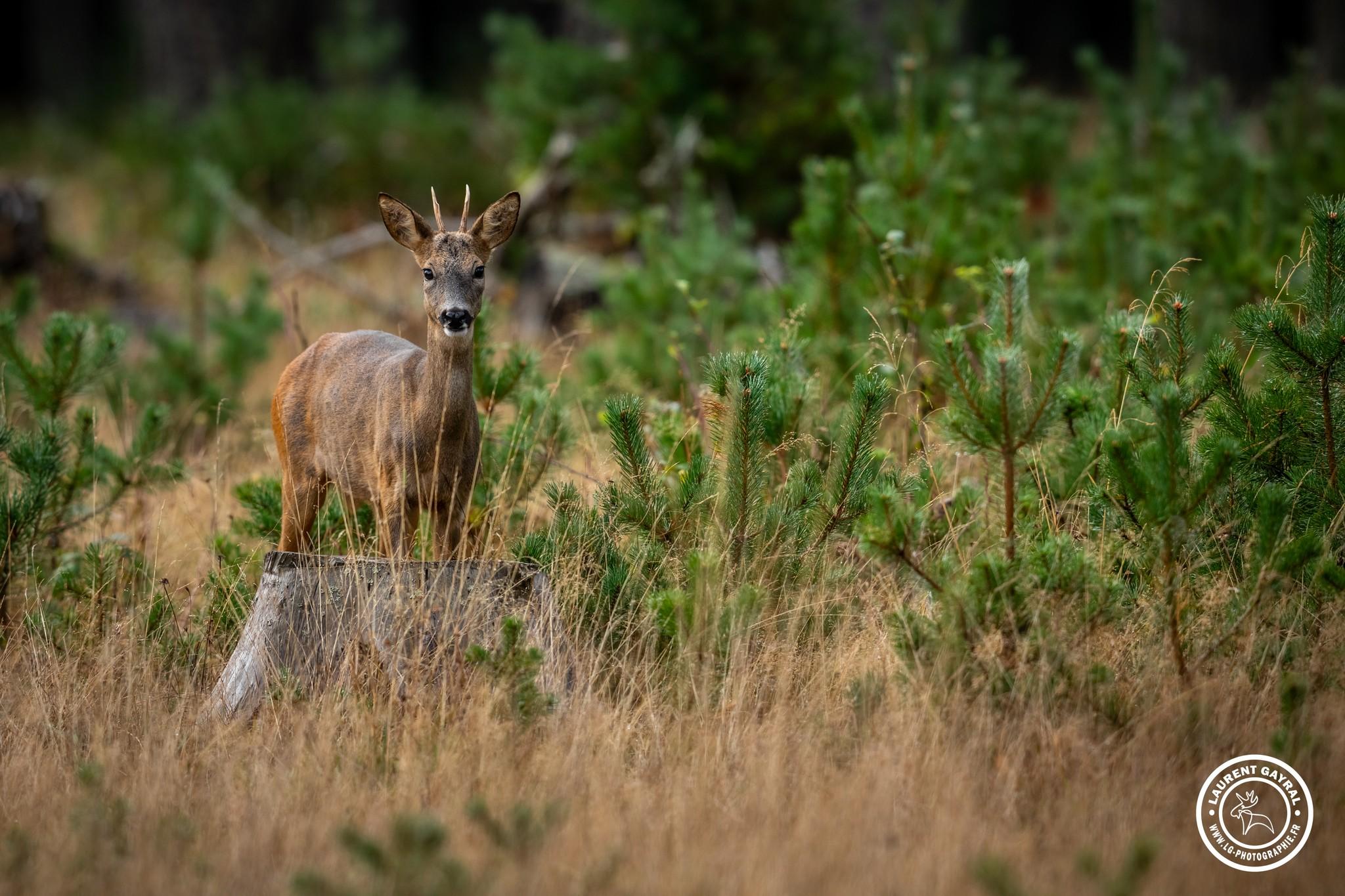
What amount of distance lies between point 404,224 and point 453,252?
0.80 ft

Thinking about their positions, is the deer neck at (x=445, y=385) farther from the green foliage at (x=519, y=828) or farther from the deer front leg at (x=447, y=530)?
the green foliage at (x=519, y=828)

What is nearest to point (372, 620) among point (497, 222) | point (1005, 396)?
point (497, 222)

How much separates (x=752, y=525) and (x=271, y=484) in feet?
6.86

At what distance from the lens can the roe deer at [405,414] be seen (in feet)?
14.3

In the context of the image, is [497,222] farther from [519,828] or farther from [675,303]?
[675,303]

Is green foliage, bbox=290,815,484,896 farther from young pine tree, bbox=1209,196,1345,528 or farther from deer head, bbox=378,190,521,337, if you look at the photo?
young pine tree, bbox=1209,196,1345,528

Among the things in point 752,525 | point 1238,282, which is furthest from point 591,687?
point 1238,282

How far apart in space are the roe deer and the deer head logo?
249cm

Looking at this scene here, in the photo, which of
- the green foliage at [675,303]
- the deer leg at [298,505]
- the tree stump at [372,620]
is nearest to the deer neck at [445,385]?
the tree stump at [372,620]

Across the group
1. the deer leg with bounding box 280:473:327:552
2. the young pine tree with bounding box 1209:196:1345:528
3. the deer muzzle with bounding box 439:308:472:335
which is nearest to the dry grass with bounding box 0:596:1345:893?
the young pine tree with bounding box 1209:196:1345:528

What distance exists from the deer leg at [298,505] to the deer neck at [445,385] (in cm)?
77

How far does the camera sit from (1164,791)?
11.3ft

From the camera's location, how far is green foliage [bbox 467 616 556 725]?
3809 millimetres

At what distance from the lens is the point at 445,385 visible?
4.38 metres
